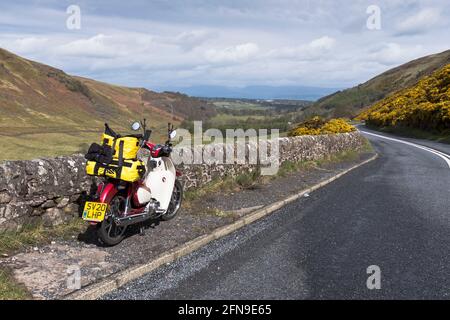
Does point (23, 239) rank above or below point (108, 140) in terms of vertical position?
below

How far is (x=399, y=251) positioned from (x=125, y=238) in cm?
410

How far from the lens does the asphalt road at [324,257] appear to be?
16.8ft

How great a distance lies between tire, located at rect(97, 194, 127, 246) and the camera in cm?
623

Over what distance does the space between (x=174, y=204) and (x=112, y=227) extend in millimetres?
1855

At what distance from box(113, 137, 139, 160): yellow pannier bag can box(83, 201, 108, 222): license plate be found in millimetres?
749

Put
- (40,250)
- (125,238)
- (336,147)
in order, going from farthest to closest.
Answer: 1. (336,147)
2. (125,238)
3. (40,250)

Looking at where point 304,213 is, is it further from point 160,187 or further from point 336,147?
point 336,147

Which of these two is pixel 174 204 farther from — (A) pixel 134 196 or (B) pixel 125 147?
(B) pixel 125 147

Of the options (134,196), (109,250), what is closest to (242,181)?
(134,196)

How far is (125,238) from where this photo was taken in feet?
22.7

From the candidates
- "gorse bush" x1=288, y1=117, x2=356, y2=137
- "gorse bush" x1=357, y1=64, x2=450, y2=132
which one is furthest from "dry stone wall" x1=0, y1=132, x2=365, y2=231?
"gorse bush" x1=357, y1=64, x2=450, y2=132

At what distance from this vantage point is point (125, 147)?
647 centimetres

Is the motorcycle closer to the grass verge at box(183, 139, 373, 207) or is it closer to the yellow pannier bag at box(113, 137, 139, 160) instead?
the yellow pannier bag at box(113, 137, 139, 160)
